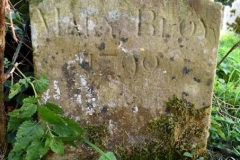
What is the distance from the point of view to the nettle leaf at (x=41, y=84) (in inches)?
76.4

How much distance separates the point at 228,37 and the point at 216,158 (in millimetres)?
2927

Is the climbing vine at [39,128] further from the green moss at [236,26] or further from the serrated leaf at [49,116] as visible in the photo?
the green moss at [236,26]

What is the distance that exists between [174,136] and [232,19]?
180 inches

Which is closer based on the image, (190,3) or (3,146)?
(190,3)

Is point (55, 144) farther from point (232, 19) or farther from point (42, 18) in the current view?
point (232, 19)

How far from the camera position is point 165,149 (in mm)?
2176

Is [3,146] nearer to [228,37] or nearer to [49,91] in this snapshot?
[49,91]

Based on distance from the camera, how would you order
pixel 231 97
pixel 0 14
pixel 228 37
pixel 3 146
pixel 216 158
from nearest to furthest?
pixel 0 14, pixel 3 146, pixel 216 158, pixel 231 97, pixel 228 37

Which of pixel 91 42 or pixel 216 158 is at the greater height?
pixel 91 42

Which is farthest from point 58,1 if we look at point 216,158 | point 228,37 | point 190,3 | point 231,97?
point 228,37

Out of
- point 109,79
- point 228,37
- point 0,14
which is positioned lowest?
point 228,37

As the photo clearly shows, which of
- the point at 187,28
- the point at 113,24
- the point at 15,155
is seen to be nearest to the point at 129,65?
the point at 113,24

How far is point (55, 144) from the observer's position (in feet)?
6.11

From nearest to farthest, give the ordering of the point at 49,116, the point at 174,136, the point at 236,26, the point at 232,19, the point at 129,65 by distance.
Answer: the point at 49,116 < the point at 129,65 < the point at 174,136 < the point at 236,26 < the point at 232,19
